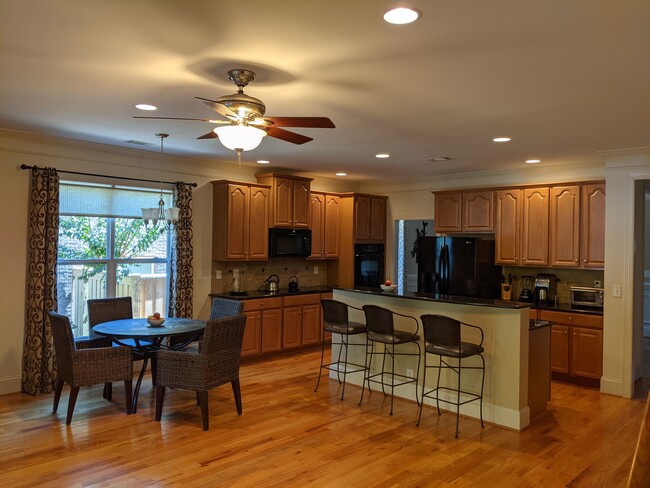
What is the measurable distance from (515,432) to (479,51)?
3179mm

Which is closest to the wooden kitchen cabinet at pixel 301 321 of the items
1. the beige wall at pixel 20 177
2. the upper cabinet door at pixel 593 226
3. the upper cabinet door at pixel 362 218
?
the upper cabinet door at pixel 362 218

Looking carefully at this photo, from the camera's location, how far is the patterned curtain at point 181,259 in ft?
20.5

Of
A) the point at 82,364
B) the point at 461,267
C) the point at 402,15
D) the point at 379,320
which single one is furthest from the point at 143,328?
the point at 461,267

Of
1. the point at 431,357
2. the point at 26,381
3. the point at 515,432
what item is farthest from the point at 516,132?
the point at 26,381

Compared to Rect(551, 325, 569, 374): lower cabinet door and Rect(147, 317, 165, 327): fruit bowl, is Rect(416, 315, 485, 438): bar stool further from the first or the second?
Rect(147, 317, 165, 327): fruit bowl

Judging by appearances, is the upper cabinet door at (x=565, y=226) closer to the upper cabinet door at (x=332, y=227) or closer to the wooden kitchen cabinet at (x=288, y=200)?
the upper cabinet door at (x=332, y=227)

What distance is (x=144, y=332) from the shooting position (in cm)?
447

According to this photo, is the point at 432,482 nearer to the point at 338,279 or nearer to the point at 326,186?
the point at 338,279

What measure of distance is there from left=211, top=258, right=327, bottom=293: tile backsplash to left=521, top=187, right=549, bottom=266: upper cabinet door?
127 inches

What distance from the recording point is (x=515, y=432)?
4.24m

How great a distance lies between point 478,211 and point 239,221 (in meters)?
3.28

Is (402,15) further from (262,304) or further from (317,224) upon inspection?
(317,224)

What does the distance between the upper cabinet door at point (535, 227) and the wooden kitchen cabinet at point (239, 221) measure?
3.46m

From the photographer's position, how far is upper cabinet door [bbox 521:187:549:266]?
20.5 feet
